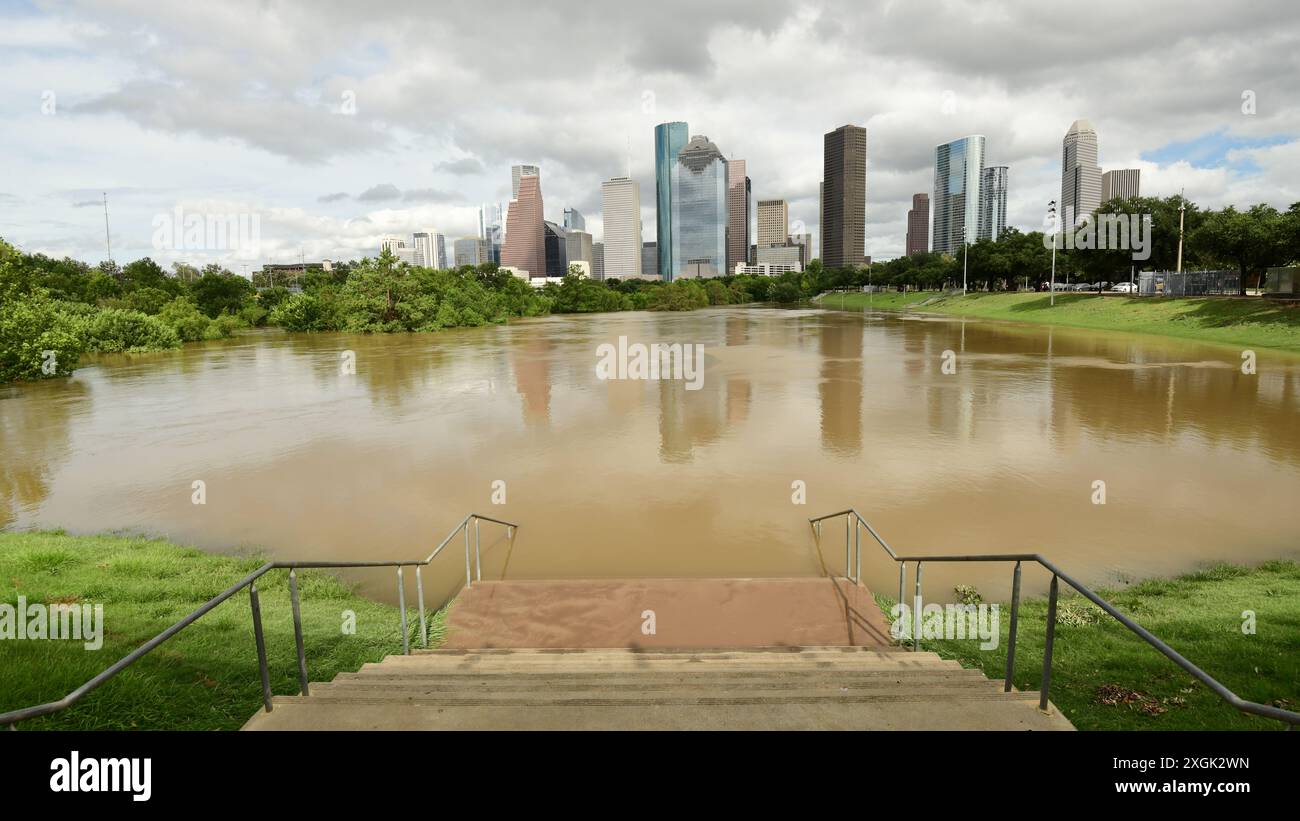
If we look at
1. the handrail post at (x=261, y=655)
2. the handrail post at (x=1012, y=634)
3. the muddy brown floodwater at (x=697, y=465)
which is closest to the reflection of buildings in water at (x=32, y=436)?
the muddy brown floodwater at (x=697, y=465)

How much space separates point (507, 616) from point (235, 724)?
3.92m

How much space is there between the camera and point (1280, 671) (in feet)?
19.8

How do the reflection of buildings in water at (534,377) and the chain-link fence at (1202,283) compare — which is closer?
the reflection of buildings in water at (534,377)

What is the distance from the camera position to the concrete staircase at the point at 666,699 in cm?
387

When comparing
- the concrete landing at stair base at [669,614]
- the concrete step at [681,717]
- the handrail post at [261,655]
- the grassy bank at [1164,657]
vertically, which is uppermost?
the handrail post at [261,655]

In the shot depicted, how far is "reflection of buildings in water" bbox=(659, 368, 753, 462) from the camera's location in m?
18.6

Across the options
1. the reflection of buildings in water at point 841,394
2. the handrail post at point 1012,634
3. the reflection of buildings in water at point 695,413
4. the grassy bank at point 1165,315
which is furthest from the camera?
the grassy bank at point 1165,315

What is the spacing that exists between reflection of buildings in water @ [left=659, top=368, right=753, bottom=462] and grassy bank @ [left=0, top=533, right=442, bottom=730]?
962 cm

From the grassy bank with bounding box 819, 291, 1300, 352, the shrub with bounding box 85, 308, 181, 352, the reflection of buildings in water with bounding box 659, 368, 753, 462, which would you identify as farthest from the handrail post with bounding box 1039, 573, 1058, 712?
the shrub with bounding box 85, 308, 181, 352

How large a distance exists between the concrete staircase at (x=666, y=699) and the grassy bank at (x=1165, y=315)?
42976 mm

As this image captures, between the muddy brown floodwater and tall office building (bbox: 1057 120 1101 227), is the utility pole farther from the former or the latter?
tall office building (bbox: 1057 120 1101 227)

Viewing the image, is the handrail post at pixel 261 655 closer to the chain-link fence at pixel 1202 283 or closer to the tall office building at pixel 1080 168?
the chain-link fence at pixel 1202 283

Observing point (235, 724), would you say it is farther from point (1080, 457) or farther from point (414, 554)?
point (1080, 457)
